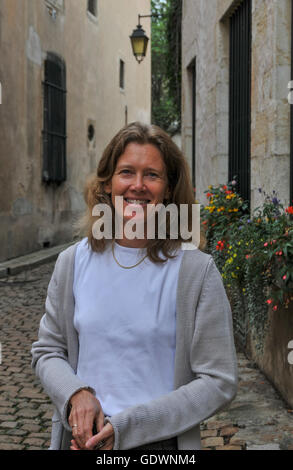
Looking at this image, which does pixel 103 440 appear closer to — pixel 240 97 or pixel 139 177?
pixel 139 177

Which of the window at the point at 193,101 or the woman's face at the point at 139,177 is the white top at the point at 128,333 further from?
the window at the point at 193,101

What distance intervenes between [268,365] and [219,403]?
113 inches

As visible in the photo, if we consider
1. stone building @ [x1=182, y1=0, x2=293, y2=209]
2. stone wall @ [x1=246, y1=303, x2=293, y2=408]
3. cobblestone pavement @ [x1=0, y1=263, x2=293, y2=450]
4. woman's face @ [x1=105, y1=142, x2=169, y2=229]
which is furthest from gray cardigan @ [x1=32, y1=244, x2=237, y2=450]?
stone building @ [x1=182, y1=0, x2=293, y2=209]

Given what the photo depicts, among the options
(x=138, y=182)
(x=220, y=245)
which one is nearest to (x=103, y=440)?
(x=138, y=182)

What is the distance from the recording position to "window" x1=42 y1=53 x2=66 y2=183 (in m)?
12.3

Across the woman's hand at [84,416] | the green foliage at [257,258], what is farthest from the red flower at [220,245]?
the woman's hand at [84,416]

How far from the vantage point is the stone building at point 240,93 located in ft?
14.7

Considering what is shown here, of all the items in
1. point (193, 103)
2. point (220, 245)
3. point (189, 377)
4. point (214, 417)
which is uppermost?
point (193, 103)

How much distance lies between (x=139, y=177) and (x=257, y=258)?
2.22 metres

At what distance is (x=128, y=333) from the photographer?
1.52m

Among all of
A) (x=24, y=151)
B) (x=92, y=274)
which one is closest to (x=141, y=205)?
(x=92, y=274)

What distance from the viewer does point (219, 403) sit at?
152 centimetres

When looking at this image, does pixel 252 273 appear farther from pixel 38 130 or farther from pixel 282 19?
pixel 38 130

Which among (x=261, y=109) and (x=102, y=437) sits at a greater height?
(x=261, y=109)
